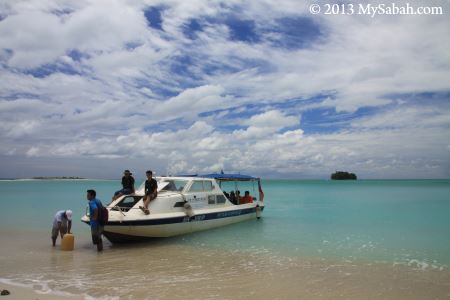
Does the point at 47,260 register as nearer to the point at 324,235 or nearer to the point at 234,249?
the point at 234,249

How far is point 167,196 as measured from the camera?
15.9 m

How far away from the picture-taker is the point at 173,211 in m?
15.9

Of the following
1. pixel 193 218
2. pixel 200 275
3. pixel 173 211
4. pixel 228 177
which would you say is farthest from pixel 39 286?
→ pixel 228 177

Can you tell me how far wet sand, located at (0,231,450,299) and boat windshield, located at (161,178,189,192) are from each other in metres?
3.48

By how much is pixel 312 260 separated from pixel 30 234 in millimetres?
12099

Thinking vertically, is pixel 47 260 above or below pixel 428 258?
above

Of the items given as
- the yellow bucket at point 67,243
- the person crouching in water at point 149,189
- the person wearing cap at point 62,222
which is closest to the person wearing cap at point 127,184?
the person crouching in water at point 149,189

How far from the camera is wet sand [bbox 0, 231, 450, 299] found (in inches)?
348

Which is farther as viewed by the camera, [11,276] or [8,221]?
[8,221]

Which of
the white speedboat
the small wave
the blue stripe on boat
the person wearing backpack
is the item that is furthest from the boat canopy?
the small wave

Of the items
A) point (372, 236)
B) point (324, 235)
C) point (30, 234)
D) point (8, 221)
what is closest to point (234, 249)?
point (324, 235)

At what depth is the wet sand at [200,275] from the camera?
8.84 m

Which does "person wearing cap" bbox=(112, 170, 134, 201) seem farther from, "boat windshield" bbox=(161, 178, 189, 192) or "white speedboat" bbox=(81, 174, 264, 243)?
"boat windshield" bbox=(161, 178, 189, 192)

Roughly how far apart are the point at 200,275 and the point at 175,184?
7562mm
